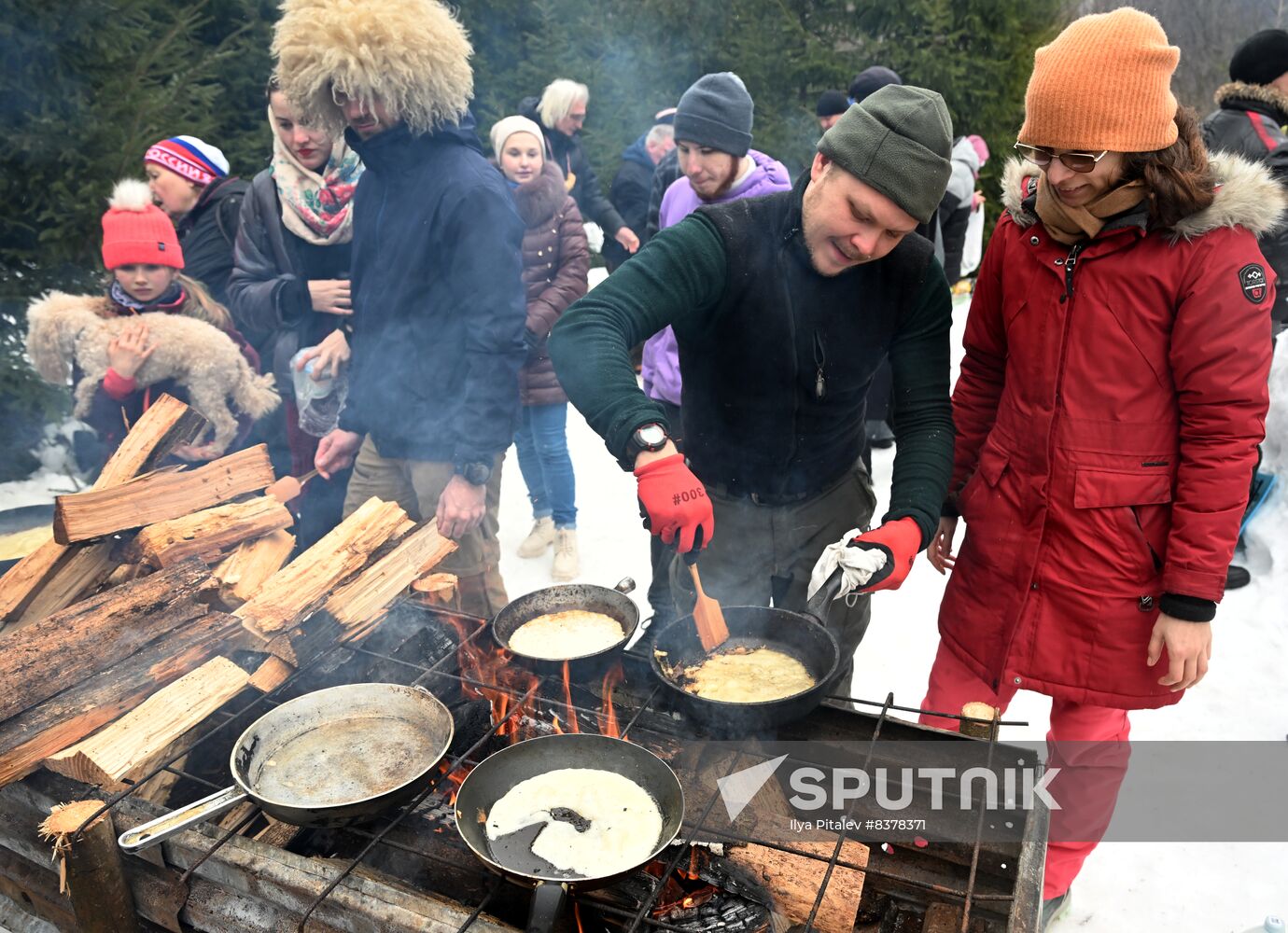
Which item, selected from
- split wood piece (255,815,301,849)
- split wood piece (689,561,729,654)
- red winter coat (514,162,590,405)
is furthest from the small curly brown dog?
split wood piece (689,561,729,654)

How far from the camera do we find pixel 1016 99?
13109 mm

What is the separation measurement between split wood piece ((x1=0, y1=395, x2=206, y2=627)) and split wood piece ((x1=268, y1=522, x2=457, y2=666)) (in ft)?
Answer: 3.55

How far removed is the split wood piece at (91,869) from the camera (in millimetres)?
2125

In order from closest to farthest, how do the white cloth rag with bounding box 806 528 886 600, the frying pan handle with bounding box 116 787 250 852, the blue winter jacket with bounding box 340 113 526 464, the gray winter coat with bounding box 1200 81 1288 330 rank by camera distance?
1. the frying pan handle with bounding box 116 787 250 852
2. the white cloth rag with bounding box 806 528 886 600
3. the blue winter jacket with bounding box 340 113 526 464
4. the gray winter coat with bounding box 1200 81 1288 330

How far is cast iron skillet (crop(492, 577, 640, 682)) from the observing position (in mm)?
2527

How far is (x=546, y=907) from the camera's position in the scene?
1.72 meters

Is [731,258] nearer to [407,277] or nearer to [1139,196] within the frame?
[1139,196]

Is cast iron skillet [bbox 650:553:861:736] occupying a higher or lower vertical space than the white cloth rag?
lower

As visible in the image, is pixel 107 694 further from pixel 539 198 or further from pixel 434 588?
pixel 539 198

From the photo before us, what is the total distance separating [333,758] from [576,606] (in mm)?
940

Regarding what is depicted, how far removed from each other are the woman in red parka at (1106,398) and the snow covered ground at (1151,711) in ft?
1.29

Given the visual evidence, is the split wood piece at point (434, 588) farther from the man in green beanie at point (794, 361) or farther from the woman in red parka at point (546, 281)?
the woman in red parka at point (546, 281)

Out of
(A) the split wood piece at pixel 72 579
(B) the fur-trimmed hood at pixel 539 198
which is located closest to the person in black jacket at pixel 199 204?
(B) the fur-trimmed hood at pixel 539 198

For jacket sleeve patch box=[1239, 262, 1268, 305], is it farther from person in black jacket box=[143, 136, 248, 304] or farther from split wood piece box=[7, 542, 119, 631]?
person in black jacket box=[143, 136, 248, 304]
